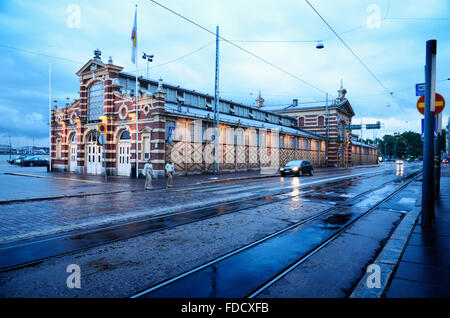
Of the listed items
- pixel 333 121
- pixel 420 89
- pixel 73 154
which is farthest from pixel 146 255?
pixel 333 121

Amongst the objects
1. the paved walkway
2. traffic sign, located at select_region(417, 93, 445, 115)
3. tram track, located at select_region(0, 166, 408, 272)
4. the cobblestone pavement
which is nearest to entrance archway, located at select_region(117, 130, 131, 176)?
the cobblestone pavement

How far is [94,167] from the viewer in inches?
1070

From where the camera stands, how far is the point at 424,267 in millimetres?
4152

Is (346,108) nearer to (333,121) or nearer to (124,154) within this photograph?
(333,121)

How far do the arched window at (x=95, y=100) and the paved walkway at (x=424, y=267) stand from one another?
27.5m

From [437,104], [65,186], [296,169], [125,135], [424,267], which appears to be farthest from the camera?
[296,169]

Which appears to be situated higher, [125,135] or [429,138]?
[125,135]

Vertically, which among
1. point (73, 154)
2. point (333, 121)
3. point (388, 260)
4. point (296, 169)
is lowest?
point (388, 260)

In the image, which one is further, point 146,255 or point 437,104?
point 437,104

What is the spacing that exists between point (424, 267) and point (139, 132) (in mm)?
22494

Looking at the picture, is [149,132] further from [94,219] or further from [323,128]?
[323,128]

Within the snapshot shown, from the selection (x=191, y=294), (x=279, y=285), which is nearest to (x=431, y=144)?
(x=279, y=285)

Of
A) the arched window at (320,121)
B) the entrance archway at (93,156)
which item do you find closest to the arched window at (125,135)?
the entrance archway at (93,156)

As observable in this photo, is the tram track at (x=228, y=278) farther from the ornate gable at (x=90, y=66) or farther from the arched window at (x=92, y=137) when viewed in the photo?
the arched window at (x=92, y=137)
